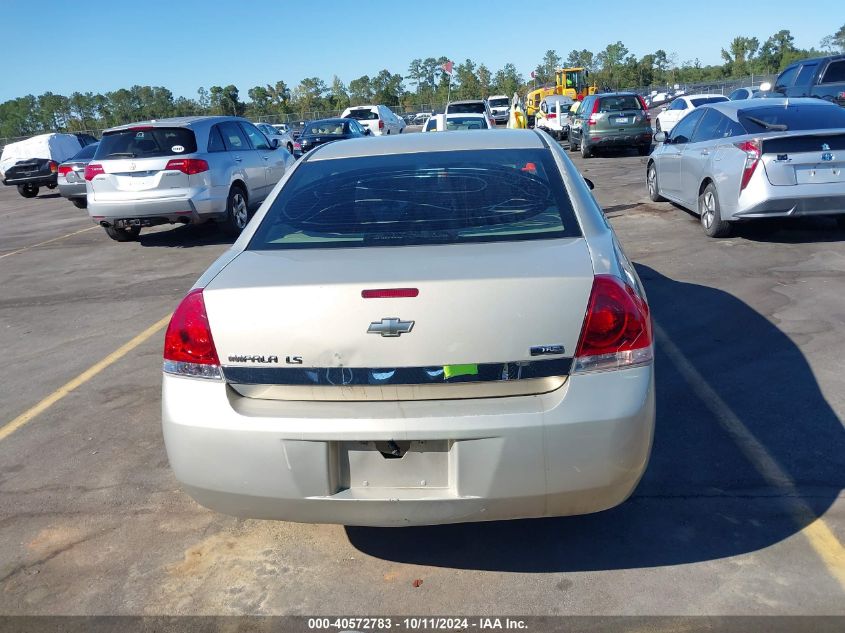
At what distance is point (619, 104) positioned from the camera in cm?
2041

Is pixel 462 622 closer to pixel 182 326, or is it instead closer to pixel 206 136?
pixel 182 326

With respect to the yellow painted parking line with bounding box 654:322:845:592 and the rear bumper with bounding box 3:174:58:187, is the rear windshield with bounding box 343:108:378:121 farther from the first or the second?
the yellow painted parking line with bounding box 654:322:845:592

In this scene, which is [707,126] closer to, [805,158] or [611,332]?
[805,158]

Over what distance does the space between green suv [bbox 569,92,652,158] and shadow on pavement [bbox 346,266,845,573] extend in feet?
53.6

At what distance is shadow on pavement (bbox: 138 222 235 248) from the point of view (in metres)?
11.7

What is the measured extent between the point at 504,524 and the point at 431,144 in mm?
2030

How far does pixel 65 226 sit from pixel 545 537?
574 inches

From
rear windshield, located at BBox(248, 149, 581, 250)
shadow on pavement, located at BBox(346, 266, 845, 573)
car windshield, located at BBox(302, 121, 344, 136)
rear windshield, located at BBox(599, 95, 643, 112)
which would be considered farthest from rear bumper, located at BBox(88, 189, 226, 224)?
rear windshield, located at BBox(599, 95, 643, 112)

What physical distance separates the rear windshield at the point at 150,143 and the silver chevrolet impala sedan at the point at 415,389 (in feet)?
27.3

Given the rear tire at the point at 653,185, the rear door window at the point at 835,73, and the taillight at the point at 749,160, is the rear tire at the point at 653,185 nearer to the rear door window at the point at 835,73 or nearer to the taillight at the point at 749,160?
the taillight at the point at 749,160

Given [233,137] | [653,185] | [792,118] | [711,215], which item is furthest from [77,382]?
[653,185]

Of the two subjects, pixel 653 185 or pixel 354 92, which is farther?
pixel 354 92

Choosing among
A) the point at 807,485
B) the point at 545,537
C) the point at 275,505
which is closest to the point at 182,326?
the point at 275,505

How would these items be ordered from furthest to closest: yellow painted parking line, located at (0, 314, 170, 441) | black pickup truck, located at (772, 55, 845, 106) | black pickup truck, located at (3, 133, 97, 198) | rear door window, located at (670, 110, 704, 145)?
1. black pickup truck, located at (3, 133, 97, 198)
2. black pickup truck, located at (772, 55, 845, 106)
3. rear door window, located at (670, 110, 704, 145)
4. yellow painted parking line, located at (0, 314, 170, 441)
